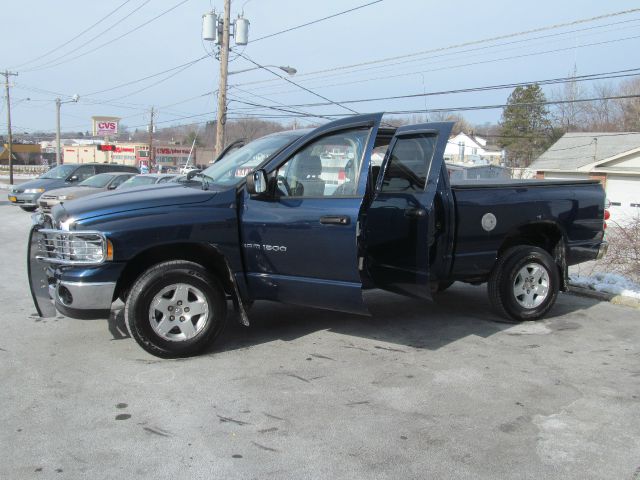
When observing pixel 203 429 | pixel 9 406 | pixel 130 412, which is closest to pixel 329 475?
pixel 203 429

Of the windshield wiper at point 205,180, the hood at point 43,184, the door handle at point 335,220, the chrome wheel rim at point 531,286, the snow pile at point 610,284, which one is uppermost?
the windshield wiper at point 205,180

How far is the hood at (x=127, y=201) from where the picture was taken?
4.71 m

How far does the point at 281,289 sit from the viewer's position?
5.18m

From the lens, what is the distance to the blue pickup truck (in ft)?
15.5

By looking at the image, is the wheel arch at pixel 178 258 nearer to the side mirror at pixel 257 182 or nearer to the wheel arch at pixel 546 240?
Answer: the side mirror at pixel 257 182

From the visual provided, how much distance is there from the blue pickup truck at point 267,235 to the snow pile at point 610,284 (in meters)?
2.77

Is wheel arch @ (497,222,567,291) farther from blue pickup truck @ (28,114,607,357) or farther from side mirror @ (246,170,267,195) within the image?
side mirror @ (246,170,267,195)

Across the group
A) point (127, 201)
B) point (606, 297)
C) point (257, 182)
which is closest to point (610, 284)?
point (606, 297)

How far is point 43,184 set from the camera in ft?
62.8

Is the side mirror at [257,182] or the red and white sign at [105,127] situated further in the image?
the red and white sign at [105,127]

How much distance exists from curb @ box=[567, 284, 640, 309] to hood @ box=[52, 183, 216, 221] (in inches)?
210

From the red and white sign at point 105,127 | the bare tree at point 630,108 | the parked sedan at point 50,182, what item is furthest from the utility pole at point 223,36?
the red and white sign at point 105,127

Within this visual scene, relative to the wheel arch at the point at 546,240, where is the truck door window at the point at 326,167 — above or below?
above

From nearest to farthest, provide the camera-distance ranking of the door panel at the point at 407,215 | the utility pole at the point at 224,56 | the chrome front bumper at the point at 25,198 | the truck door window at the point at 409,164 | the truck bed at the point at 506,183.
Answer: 1. the door panel at the point at 407,215
2. the truck door window at the point at 409,164
3. the truck bed at the point at 506,183
4. the chrome front bumper at the point at 25,198
5. the utility pole at the point at 224,56
